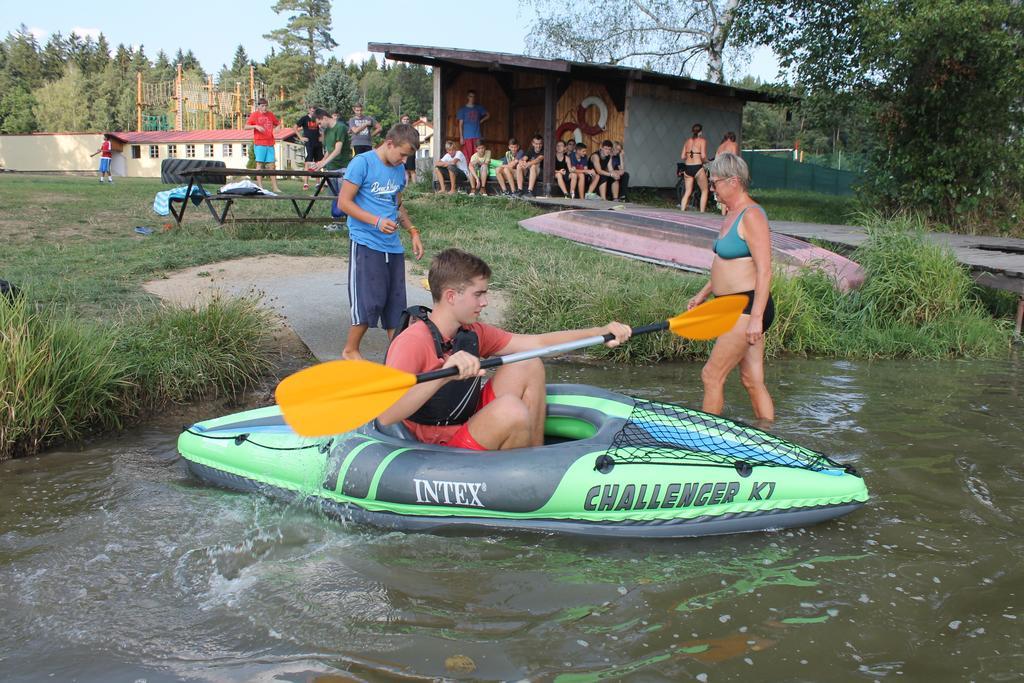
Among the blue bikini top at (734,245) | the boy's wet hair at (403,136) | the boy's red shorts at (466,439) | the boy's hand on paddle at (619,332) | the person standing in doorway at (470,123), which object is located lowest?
the boy's red shorts at (466,439)

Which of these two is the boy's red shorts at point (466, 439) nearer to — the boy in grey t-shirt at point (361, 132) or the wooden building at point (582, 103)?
the boy in grey t-shirt at point (361, 132)

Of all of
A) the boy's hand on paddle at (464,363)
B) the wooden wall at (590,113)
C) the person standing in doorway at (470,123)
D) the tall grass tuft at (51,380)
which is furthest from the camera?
the wooden wall at (590,113)

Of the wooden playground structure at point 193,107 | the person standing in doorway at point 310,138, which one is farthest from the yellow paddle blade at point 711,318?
the wooden playground structure at point 193,107

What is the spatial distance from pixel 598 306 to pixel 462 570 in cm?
403

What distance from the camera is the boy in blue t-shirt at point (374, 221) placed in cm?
530

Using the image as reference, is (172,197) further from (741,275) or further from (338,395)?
(741,275)

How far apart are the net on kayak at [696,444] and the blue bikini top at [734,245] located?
0.84 metres

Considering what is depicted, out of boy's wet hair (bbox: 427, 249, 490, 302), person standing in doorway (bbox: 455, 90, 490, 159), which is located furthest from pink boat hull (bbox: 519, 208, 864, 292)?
boy's wet hair (bbox: 427, 249, 490, 302)

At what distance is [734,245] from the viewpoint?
14.3ft

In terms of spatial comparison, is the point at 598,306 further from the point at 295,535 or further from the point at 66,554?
the point at 66,554

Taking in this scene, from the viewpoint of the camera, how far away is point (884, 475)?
4391mm

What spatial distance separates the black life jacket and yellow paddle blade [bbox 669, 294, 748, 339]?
1054 mm

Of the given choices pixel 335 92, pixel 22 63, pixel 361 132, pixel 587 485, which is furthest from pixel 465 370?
pixel 22 63

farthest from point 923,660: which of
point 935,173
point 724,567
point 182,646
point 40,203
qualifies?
point 40,203
